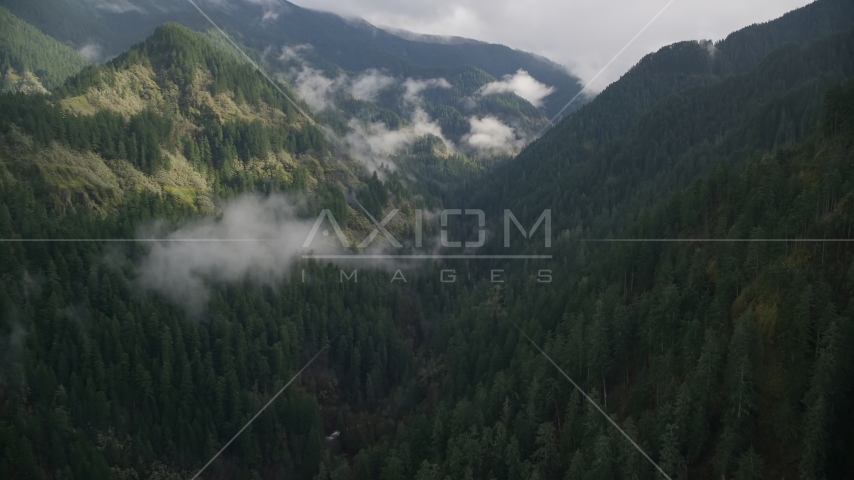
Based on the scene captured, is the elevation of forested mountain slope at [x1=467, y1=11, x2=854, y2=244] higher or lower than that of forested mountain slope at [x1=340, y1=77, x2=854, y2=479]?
higher

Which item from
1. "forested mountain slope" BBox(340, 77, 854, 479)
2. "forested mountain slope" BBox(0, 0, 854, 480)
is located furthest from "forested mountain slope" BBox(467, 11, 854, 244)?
"forested mountain slope" BBox(340, 77, 854, 479)

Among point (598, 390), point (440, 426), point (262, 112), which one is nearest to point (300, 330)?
point (440, 426)

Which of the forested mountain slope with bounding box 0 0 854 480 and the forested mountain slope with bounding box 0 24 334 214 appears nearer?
the forested mountain slope with bounding box 0 0 854 480

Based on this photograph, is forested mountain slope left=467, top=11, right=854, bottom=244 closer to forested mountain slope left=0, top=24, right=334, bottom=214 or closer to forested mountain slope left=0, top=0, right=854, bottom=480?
forested mountain slope left=0, top=0, right=854, bottom=480

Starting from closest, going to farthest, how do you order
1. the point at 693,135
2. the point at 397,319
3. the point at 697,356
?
the point at 697,356, the point at 397,319, the point at 693,135

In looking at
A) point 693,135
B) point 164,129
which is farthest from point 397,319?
point 693,135

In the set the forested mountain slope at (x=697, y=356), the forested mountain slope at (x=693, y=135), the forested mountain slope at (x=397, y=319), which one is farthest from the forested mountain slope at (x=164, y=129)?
the forested mountain slope at (x=693, y=135)

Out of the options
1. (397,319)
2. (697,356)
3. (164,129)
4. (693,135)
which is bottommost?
(397,319)

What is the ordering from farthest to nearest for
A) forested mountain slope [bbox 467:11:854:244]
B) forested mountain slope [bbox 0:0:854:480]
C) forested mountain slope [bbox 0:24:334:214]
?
forested mountain slope [bbox 467:11:854:244] < forested mountain slope [bbox 0:24:334:214] < forested mountain slope [bbox 0:0:854:480]

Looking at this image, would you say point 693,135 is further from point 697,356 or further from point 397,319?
point 697,356

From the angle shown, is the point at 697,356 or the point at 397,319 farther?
the point at 397,319

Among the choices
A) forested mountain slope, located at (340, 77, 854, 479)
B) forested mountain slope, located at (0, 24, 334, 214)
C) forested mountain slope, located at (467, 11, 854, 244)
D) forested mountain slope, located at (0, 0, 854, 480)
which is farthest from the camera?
forested mountain slope, located at (467, 11, 854, 244)

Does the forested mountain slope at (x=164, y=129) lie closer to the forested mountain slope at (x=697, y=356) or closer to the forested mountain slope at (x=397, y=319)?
the forested mountain slope at (x=397, y=319)

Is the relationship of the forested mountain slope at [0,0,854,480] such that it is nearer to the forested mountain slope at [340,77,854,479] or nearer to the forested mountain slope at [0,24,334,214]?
the forested mountain slope at [340,77,854,479]
